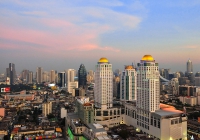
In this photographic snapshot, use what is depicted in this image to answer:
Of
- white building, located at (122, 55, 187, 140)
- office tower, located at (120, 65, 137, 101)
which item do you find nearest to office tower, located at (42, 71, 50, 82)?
office tower, located at (120, 65, 137, 101)

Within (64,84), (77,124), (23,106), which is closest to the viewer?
(77,124)

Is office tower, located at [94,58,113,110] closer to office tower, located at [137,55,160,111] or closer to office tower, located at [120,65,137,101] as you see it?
office tower, located at [120,65,137,101]

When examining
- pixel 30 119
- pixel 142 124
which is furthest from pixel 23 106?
pixel 142 124

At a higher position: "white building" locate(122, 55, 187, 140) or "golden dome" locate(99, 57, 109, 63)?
"golden dome" locate(99, 57, 109, 63)

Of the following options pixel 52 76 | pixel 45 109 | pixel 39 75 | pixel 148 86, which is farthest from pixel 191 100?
pixel 39 75

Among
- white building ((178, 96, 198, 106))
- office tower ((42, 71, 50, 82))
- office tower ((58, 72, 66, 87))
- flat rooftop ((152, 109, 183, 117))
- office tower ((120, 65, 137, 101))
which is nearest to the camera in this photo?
flat rooftop ((152, 109, 183, 117))

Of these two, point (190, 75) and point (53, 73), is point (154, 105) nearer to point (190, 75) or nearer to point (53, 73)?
point (190, 75)
